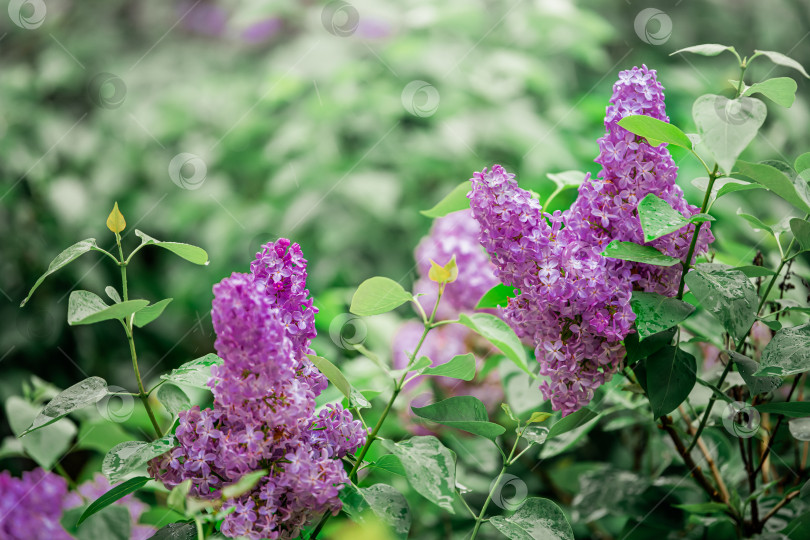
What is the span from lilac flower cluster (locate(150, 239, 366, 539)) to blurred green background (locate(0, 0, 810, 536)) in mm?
1235

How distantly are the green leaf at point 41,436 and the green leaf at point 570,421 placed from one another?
0.62 metres

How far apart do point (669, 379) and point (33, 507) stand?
31.9 inches

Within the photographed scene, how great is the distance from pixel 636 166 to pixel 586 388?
0.62 feet

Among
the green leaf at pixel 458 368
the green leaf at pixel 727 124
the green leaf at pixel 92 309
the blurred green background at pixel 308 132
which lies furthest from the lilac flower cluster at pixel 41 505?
the blurred green background at pixel 308 132

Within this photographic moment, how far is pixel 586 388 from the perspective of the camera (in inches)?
22.9

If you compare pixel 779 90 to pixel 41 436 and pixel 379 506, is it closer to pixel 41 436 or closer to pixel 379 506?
pixel 379 506

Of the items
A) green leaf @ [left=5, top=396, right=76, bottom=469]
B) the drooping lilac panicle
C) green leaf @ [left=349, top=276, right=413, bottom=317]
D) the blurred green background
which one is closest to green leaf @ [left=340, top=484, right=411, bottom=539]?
green leaf @ [left=349, top=276, right=413, bottom=317]

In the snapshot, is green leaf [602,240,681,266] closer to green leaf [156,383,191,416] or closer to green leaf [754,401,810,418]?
green leaf [754,401,810,418]

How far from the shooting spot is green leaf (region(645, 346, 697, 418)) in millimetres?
570

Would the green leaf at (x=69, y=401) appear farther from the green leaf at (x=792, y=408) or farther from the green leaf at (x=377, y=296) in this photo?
the green leaf at (x=792, y=408)

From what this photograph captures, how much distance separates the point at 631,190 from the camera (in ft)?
1.87

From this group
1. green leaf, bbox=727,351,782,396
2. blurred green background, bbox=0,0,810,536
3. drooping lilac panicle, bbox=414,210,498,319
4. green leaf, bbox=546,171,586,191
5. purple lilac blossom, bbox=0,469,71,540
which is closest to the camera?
green leaf, bbox=727,351,782,396

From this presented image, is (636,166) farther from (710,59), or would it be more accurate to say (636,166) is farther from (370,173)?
(710,59)

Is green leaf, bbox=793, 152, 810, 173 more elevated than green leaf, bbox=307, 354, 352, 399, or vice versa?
green leaf, bbox=793, 152, 810, 173
